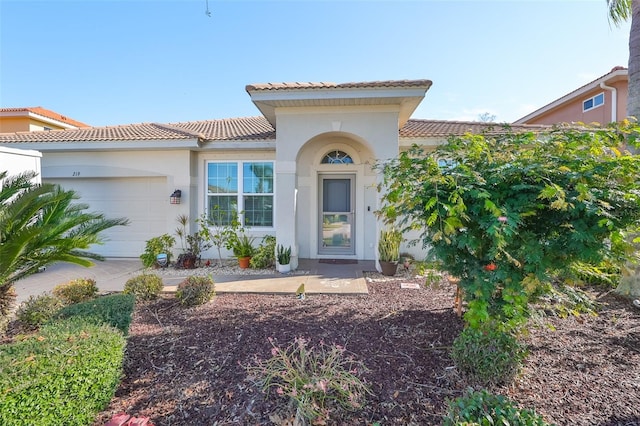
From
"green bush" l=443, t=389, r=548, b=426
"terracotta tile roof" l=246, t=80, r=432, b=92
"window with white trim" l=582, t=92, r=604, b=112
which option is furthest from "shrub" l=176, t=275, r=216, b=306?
"window with white trim" l=582, t=92, r=604, b=112

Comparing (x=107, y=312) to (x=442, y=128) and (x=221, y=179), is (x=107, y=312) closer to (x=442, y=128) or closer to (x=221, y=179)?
(x=221, y=179)

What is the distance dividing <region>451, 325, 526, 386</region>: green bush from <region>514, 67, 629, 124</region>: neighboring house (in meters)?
12.2

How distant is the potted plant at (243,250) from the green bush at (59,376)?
17.3ft

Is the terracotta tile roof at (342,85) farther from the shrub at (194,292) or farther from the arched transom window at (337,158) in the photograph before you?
the shrub at (194,292)

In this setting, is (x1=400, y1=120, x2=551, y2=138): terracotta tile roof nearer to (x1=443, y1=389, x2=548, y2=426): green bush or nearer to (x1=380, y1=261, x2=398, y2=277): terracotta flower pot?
(x1=380, y1=261, x2=398, y2=277): terracotta flower pot

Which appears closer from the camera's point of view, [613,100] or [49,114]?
[613,100]

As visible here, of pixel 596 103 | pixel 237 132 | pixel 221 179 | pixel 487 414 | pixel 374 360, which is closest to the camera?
pixel 487 414

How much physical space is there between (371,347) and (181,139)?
7.86 m

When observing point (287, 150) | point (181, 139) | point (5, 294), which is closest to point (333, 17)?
point (287, 150)

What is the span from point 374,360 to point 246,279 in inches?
169

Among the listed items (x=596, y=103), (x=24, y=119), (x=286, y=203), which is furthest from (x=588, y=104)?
(x=24, y=119)

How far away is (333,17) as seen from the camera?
26.9 feet

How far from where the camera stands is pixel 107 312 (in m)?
3.27

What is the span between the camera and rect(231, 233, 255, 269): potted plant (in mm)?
7957
